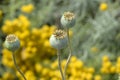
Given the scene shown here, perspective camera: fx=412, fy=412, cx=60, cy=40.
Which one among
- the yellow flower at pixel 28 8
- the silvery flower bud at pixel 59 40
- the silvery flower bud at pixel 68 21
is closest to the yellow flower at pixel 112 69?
the yellow flower at pixel 28 8

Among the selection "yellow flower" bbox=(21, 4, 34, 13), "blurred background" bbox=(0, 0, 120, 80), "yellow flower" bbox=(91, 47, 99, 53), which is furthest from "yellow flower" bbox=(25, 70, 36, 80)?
"yellow flower" bbox=(21, 4, 34, 13)

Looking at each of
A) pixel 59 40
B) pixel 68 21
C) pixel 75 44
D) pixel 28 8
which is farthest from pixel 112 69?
pixel 59 40

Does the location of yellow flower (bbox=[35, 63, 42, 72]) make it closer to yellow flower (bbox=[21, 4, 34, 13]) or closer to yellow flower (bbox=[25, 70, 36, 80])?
yellow flower (bbox=[25, 70, 36, 80])

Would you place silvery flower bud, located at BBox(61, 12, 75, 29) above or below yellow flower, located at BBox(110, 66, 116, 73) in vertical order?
above

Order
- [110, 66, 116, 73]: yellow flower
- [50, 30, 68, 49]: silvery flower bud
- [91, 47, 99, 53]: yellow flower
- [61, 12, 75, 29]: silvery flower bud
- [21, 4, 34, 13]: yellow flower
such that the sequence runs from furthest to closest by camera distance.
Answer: [21, 4, 34, 13]: yellow flower → [91, 47, 99, 53]: yellow flower → [110, 66, 116, 73]: yellow flower → [61, 12, 75, 29]: silvery flower bud → [50, 30, 68, 49]: silvery flower bud

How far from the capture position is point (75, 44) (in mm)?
4098

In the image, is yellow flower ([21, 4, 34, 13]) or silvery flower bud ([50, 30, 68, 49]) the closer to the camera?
silvery flower bud ([50, 30, 68, 49])

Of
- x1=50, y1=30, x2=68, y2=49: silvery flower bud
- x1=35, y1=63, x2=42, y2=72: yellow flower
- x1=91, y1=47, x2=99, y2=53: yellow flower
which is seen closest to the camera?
x1=50, y1=30, x2=68, y2=49: silvery flower bud

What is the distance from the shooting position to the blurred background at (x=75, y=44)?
3.62 m

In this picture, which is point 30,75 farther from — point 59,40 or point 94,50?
point 59,40

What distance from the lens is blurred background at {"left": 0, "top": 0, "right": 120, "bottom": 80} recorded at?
3621 mm

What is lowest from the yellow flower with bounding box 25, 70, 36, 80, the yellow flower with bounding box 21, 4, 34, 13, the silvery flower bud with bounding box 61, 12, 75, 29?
the yellow flower with bounding box 25, 70, 36, 80

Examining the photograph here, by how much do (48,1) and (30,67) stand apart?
1059mm

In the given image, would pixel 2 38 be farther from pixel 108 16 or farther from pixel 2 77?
pixel 108 16
